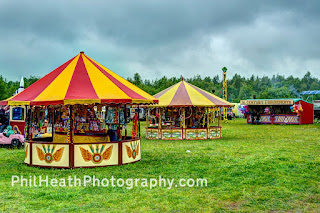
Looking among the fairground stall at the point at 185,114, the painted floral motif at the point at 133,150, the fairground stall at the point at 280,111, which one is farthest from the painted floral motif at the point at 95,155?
the fairground stall at the point at 280,111

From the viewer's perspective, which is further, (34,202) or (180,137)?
(180,137)

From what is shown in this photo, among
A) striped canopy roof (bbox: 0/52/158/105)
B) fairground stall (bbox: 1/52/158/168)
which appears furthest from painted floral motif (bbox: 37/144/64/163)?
striped canopy roof (bbox: 0/52/158/105)

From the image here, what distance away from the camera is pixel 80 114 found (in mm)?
12836

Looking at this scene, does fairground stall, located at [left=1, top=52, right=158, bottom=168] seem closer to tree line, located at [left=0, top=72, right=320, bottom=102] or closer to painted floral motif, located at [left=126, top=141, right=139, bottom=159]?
painted floral motif, located at [left=126, top=141, right=139, bottom=159]

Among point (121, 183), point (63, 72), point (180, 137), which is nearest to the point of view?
point (121, 183)

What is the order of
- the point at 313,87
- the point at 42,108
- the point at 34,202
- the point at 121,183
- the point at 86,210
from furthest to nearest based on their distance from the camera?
1. the point at 313,87
2. the point at 42,108
3. the point at 121,183
4. the point at 34,202
5. the point at 86,210

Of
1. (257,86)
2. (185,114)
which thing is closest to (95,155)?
(185,114)

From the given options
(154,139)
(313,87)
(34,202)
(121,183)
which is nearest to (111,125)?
(121,183)

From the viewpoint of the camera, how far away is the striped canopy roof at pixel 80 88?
10859mm

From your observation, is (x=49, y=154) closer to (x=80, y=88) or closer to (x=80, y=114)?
(x=80, y=114)

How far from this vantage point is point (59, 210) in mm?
6906

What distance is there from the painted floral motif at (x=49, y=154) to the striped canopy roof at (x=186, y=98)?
1055cm

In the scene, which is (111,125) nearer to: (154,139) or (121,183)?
(121,183)

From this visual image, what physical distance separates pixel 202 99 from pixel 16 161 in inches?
474
